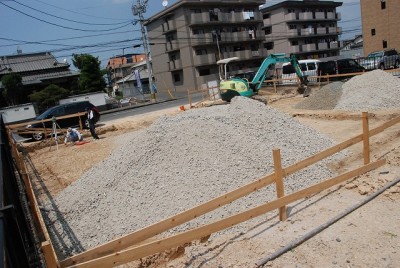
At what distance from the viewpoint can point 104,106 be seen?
30969mm

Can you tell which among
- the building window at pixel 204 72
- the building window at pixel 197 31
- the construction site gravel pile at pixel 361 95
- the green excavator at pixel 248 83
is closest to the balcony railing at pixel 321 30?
the building window at pixel 197 31

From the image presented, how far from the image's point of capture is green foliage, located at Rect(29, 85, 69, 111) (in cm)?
2908

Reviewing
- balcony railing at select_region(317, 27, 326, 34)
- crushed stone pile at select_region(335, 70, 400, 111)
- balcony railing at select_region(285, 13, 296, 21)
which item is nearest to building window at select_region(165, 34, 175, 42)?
balcony railing at select_region(285, 13, 296, 21)

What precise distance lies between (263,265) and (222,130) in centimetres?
372

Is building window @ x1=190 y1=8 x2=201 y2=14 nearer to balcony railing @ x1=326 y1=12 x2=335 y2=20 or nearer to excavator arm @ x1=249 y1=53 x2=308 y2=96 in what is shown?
excavator arm @ x1=249 y1=53 x2=308 y2=96

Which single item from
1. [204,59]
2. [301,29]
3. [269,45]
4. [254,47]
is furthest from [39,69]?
[301,29]

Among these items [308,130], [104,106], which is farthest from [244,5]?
[308,130]

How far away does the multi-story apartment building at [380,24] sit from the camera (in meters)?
38.9

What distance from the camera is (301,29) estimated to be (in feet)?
181

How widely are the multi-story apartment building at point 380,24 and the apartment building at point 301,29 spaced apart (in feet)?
41.0

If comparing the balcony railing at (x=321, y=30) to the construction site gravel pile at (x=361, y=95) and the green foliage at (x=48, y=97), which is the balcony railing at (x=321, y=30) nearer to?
the green foliage at (x=48, y=97)

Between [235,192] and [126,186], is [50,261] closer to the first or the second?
[235,192]

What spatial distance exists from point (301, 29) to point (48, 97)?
41.9 metres

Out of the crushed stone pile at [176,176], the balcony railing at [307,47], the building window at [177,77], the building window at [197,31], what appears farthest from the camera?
the balcony railing at [307,47]
